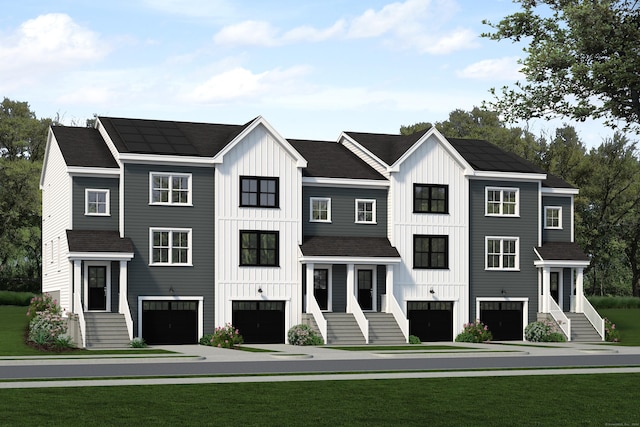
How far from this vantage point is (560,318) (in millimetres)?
53875

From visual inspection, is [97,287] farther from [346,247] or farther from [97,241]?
[346,247]

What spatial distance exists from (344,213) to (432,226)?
472 cm

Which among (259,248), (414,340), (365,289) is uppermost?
(259,248)

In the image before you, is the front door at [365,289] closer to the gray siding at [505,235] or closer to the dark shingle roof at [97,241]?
the gray siding at [505,235]

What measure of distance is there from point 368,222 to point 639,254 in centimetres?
5054

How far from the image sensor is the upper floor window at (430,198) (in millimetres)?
53312

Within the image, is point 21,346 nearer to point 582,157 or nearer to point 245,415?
point 245,415

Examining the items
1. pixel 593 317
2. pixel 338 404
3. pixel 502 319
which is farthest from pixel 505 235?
pixel 338 404

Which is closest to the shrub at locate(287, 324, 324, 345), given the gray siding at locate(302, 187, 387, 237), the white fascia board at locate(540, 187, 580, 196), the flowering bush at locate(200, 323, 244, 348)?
the flowering bush at locate(200, 323, 244, 348)

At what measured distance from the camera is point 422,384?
25547 millimetres

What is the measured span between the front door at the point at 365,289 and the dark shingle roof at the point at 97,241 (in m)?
12.2

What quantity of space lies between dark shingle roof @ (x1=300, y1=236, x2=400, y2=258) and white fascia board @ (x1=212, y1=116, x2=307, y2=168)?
3.94 m

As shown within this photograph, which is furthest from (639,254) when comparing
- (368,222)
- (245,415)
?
(245,415)

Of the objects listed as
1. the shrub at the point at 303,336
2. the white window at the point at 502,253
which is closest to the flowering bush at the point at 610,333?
the white window at the point at 502,253
